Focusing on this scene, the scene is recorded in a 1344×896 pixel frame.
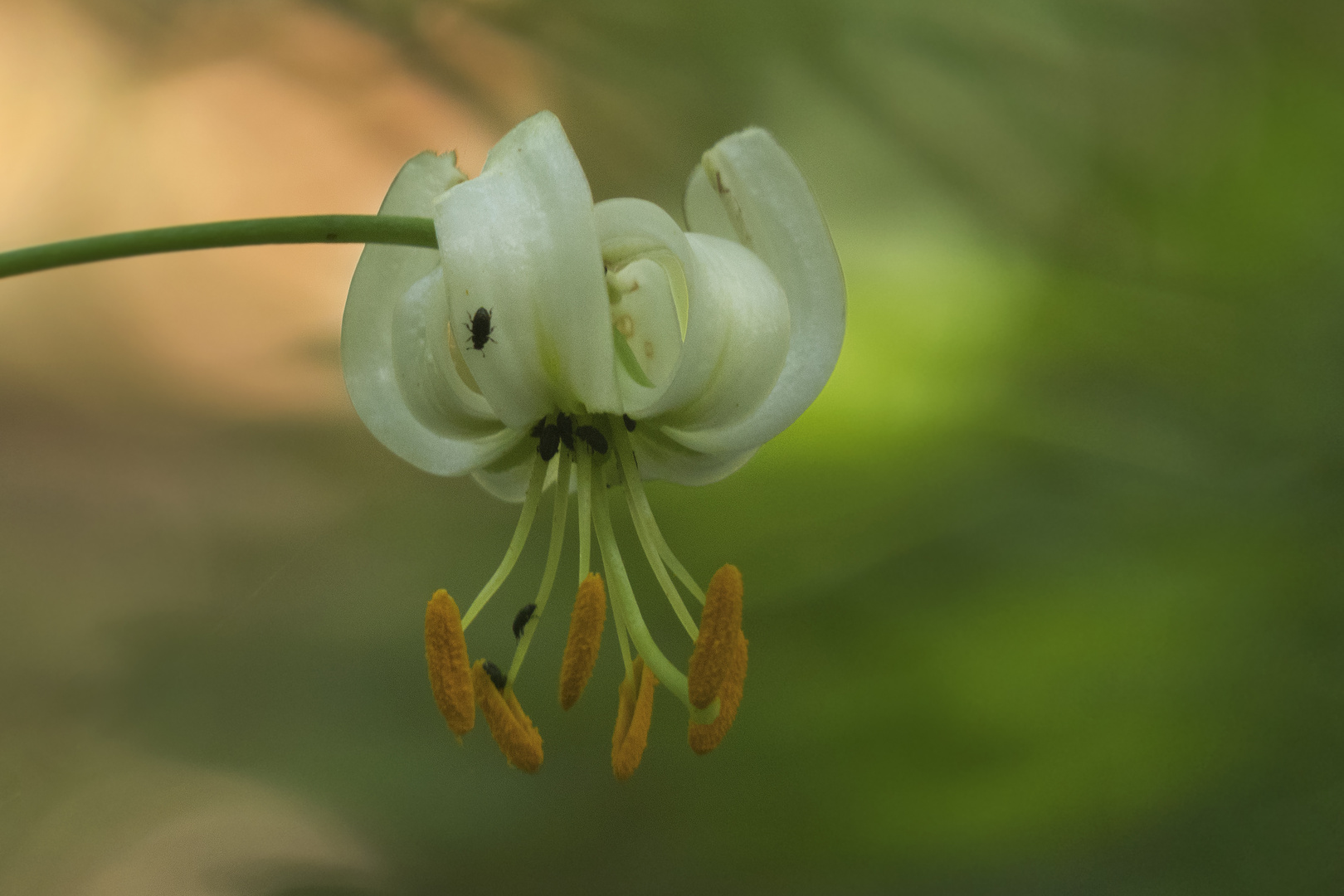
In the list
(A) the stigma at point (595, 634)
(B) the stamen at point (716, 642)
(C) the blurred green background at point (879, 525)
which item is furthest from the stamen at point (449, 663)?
(C) the blurred green background at point (879, 525)

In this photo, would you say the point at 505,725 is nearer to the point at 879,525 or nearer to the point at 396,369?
the point at 396,369

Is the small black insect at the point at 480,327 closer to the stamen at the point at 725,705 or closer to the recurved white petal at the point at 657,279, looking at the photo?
the recurved white petal at the point at 657,279

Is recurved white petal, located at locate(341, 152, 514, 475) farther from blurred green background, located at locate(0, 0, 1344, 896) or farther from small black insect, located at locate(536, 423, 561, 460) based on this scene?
blurred green background, located at locate(0, 0, 1344, 896)

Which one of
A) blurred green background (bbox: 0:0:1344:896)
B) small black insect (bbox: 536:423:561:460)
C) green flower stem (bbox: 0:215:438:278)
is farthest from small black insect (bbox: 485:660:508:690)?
blurred green background (bbox: 0:0:1344:896)

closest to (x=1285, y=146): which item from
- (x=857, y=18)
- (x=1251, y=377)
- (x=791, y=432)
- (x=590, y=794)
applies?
(x=1251, y=377)

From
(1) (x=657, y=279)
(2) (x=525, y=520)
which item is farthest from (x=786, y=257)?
(2) (x=525, y=520)

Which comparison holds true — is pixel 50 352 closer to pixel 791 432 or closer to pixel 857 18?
pixel 791 432

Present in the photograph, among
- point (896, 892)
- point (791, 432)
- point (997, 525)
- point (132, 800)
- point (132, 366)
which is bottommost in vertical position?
point (896, 892)
